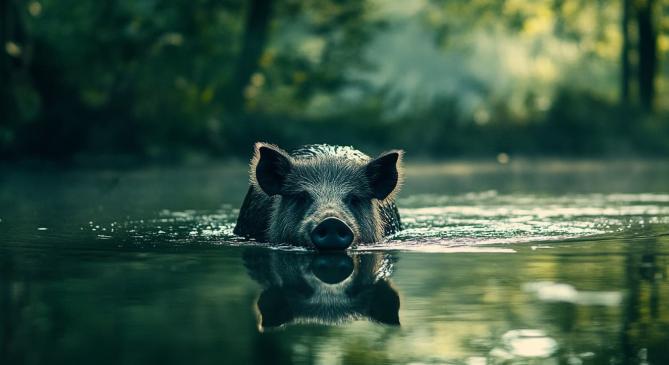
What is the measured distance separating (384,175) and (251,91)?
70.6 ft

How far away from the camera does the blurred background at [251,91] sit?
28.4 m

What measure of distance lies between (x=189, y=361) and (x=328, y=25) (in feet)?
95.2

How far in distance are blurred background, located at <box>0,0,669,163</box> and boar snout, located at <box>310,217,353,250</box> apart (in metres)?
16.2

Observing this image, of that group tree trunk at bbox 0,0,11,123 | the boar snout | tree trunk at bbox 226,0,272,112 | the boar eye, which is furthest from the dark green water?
tree trunk at bbox 226,0,272,112

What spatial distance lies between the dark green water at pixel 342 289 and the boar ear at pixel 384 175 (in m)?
0.52

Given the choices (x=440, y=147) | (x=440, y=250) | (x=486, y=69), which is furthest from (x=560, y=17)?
(x=486, y=69)

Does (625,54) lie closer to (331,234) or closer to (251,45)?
(251,45)

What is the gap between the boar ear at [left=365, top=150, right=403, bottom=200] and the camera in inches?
473

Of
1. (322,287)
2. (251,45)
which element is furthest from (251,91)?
(322,287)

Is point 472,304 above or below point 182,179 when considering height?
below

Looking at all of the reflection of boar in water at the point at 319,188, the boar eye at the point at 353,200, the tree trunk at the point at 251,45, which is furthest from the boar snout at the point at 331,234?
the tree trunk at the point at 251,45

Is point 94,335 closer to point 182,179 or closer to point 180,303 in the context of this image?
point 180,303

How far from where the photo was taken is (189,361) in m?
5.58

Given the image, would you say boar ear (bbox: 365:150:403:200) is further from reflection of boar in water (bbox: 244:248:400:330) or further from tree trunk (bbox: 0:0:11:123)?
tree trunk (bbox: 0:0:11:123)
